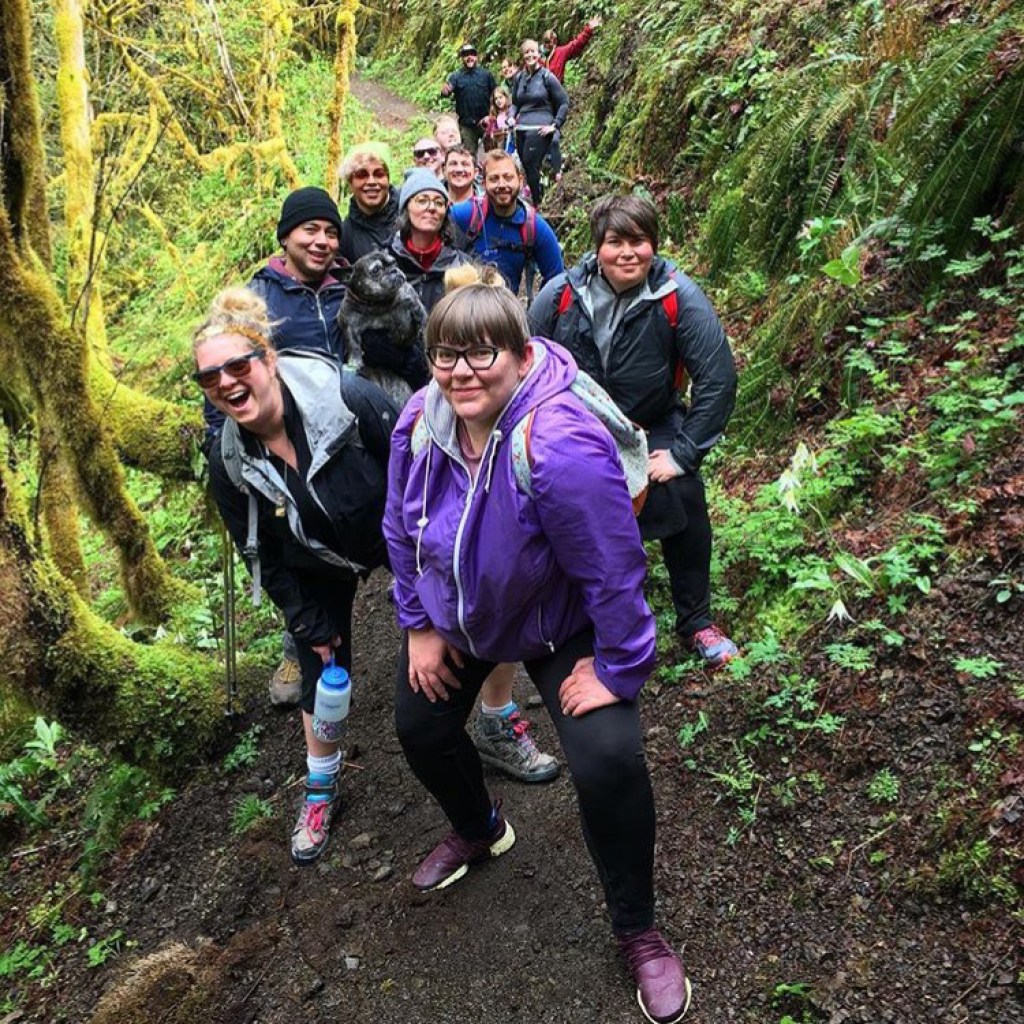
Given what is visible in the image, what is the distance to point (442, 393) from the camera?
8.68ft

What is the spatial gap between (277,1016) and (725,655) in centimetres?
258

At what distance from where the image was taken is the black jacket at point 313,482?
338cm

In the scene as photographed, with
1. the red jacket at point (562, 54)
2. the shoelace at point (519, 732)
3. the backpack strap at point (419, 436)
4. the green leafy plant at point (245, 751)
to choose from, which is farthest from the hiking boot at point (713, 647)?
the red jacket at point (562, 54)

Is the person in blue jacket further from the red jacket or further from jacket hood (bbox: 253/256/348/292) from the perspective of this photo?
the red jacket

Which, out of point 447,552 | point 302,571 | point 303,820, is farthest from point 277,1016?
point 447,552

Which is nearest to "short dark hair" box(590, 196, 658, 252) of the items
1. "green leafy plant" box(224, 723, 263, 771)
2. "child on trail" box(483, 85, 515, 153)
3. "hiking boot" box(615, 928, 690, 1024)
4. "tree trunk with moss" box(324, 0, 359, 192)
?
"hiking boot" box(615, 928, 690, 1024)

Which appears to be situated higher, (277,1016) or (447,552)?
(447,552)

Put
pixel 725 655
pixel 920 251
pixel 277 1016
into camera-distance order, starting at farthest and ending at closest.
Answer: pixel 920 251
pixel 725 655
pixel 277 1016

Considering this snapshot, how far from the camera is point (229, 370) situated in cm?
317

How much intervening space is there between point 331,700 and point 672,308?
2.38 meters

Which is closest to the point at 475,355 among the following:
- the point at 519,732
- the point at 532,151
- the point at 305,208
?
the point at 519,732

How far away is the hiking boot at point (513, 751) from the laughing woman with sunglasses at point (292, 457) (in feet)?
3.00

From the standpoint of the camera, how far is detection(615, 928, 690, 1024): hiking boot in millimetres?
2789

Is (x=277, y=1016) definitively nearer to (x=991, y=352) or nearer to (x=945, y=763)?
(x=945, y=763)
